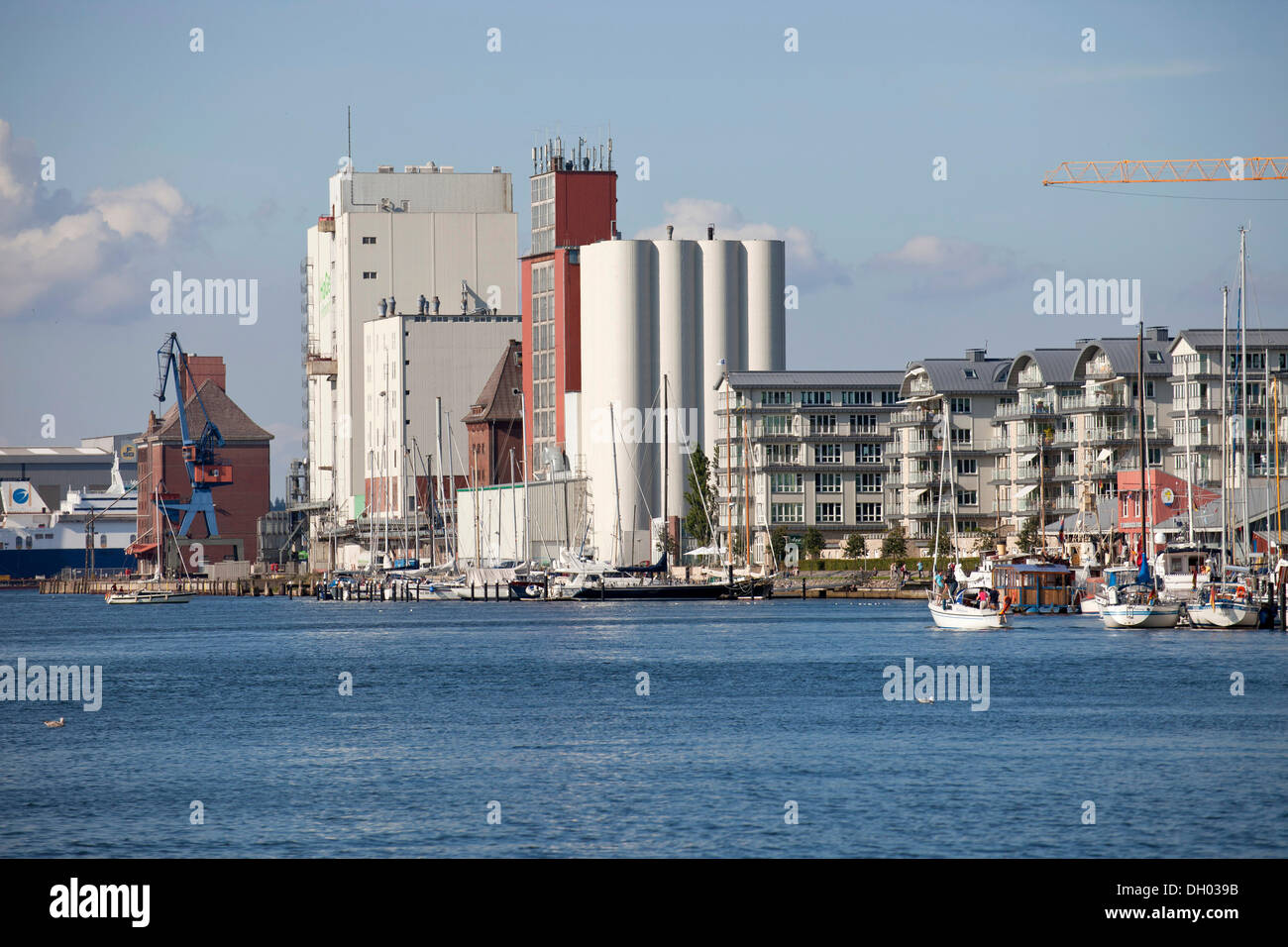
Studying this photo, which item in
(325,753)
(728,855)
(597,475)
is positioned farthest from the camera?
(597,475)

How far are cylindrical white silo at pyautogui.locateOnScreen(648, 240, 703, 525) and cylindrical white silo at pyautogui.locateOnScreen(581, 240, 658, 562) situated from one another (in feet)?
4.16

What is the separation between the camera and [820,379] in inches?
6609

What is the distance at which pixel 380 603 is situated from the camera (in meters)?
175

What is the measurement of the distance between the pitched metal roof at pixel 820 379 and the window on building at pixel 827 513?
36.8 ft

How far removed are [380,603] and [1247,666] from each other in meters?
120

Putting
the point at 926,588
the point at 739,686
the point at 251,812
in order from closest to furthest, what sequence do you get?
the point at 251,812 → the point at 739,686 → the point at 926,588

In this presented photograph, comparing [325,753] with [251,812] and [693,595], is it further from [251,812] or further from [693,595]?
[693,595]

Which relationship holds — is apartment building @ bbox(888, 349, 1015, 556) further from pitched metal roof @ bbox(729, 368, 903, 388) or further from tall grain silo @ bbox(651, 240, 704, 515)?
tall grain silo @ bbox(651, 240, 704, 515)

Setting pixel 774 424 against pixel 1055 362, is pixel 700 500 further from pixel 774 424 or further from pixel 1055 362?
pixel 1055 362

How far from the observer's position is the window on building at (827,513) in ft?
544

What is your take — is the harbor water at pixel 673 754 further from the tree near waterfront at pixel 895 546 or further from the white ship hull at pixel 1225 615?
the tree near waterfront at pixel 895 546

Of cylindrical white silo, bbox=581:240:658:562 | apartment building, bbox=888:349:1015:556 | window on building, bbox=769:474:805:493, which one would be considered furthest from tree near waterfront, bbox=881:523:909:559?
cylindrical white silo, bbox=581:240:658:562
